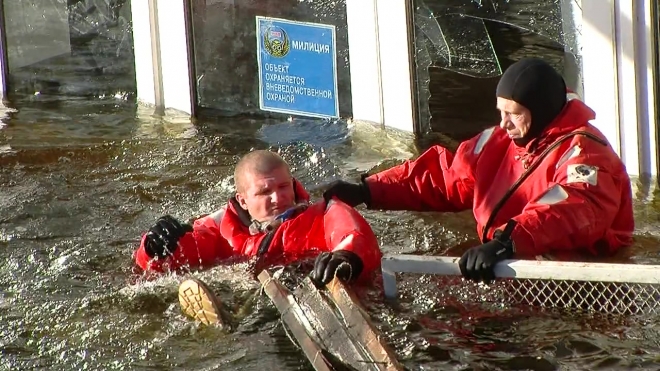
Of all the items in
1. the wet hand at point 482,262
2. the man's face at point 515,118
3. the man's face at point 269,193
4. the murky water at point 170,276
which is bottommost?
the murky water at point 170,276

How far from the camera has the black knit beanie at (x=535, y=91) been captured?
589 cm

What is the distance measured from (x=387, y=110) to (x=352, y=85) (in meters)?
0.39

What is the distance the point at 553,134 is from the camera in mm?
5977

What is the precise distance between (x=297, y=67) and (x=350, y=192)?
3.53 m

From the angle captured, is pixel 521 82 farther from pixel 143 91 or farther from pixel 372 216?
pixel 143 91

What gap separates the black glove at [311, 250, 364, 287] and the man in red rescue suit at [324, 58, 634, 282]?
625 mm

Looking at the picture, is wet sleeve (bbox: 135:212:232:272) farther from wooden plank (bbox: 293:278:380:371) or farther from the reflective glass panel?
the reflective glass panel

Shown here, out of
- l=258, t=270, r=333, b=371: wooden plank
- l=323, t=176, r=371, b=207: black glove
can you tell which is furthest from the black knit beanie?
l=258, t=270, r=333, b=371: wooden plank

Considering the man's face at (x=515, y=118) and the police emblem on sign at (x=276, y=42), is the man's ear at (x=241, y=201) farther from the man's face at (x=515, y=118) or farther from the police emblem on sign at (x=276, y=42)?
the police emblem on sign at (x=276, y=42)

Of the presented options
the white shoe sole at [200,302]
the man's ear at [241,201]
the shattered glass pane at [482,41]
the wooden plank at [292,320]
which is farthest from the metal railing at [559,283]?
the shattered glass pane at [482,41]

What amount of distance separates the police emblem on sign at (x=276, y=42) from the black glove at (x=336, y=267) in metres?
4.63

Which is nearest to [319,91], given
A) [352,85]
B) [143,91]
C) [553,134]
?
[352,85]

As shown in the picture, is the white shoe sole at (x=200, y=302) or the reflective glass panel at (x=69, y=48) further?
the reflective glass panel at (x=69, y=48)

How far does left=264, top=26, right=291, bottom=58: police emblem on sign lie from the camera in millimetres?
10125
